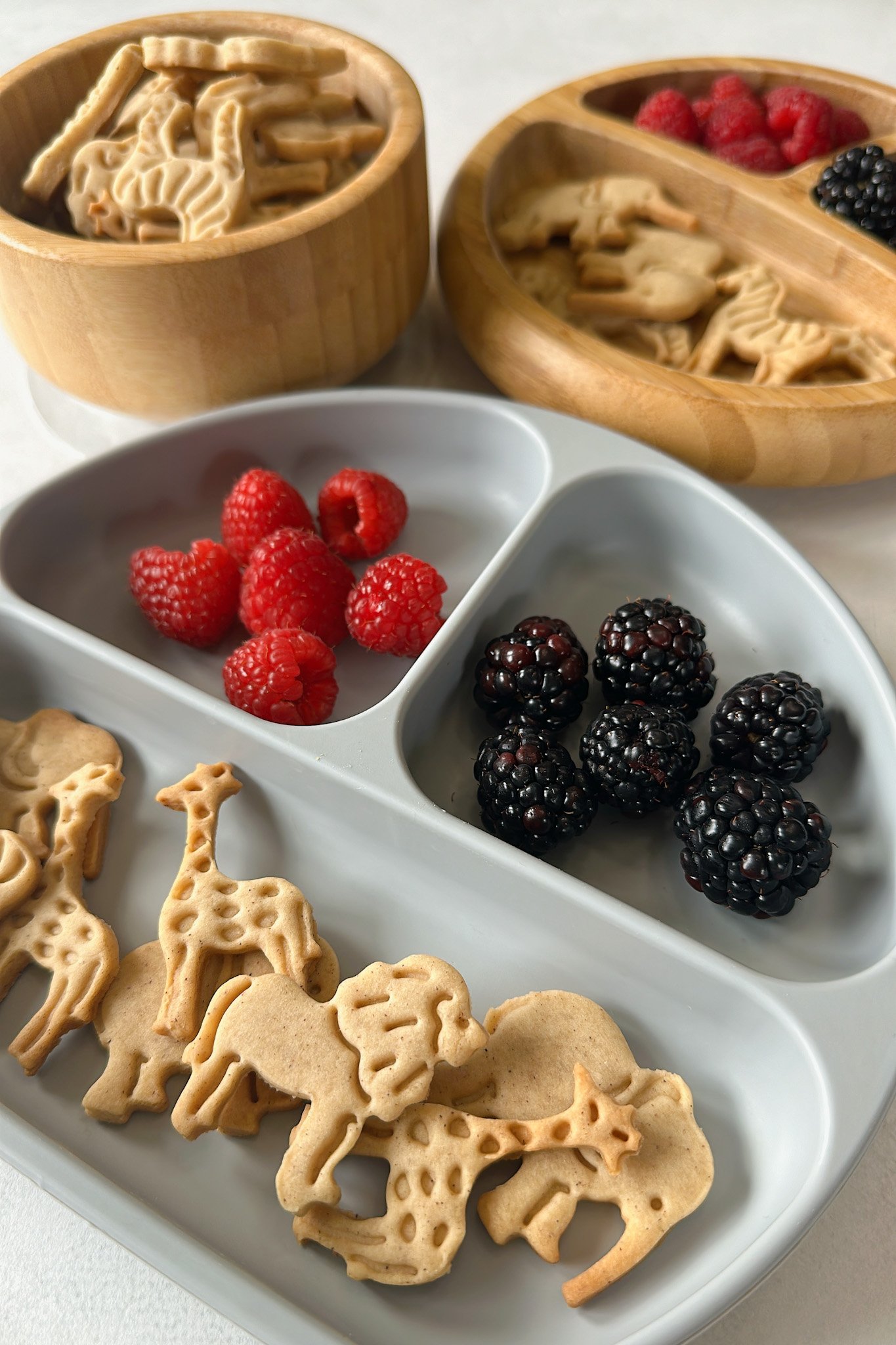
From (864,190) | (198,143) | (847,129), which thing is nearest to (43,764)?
(198,143)

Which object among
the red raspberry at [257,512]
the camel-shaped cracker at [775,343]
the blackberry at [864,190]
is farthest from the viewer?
the blackberry at [864,190]

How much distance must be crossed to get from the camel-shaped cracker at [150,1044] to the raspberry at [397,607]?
0.38m

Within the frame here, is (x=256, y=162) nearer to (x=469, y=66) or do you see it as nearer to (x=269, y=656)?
(x=269, y=656)

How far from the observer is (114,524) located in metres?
1.45

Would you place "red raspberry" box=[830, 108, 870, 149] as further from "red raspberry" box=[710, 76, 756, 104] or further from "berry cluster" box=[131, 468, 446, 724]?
"berry cluster" box=[131, 468, 446, 724]

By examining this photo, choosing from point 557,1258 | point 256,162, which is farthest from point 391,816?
point 256,162

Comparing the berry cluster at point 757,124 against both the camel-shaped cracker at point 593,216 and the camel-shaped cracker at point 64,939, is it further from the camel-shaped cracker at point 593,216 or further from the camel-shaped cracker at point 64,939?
the camel-shaped cracker at point 64,939

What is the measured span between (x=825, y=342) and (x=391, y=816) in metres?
1.01

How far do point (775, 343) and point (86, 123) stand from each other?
3.48ft

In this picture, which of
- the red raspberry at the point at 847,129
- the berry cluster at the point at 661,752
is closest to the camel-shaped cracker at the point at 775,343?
the red raspberry at the point at 847,129

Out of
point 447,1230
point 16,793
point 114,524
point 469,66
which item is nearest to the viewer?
point 447,1230

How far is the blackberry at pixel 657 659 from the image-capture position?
1193mm

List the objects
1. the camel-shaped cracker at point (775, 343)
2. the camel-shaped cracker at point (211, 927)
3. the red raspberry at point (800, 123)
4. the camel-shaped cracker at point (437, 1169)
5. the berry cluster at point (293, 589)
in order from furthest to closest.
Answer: the red raspberry at point (800, 123) < the camel-shaped cracker at point (775, 343) < the berry cluster at point (293, 589) < the camel-shaped cracker at point (211, 927) < the camel-shaped cracker at point (437, 1169)

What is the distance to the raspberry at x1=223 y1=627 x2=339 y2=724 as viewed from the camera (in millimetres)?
1192
